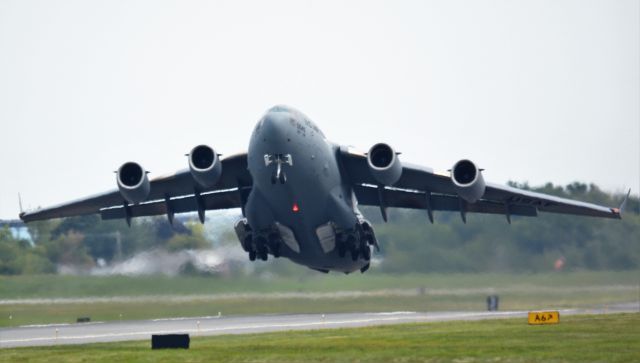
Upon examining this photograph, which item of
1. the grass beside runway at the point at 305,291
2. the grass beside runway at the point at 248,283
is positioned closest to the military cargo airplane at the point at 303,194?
the grass beside runway at the point at 248,283

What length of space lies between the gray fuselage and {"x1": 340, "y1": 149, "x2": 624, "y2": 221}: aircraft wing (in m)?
0.65

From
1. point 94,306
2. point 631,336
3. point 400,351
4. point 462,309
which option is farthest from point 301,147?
point 462,309

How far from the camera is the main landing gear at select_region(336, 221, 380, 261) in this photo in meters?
29.7

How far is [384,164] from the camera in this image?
28.2 meters

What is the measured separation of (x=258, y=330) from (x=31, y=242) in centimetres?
778

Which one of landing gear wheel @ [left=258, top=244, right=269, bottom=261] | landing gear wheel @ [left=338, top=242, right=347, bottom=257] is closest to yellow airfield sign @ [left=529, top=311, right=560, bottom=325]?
landing gear wheel @ [left=338, top=242, right=347, bottom=257]

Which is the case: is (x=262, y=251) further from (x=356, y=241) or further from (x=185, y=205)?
(x=185, y=205)

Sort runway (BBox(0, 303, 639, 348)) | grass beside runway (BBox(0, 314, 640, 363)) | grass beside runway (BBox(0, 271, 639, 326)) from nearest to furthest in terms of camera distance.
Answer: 1. grass beside runway (BBox(0, 314, 640, 363))
2. runway (BBox(0, 303, 639, 348))
3. grass beside runway (BBox(0, 271, 639, 326))

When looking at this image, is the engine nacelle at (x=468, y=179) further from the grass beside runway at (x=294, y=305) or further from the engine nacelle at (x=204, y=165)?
the grass beside runway at (x=294, y=305)

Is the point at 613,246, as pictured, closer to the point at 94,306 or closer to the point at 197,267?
the point at 197,267

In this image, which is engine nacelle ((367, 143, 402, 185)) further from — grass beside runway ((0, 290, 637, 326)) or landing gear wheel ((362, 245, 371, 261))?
grass beside runway ((0, 290, 637, 326))

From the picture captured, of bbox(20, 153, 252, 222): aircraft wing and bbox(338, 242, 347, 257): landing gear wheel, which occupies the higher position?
bbox(20, 153, 252, 222): aircraft wing

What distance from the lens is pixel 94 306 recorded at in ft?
119

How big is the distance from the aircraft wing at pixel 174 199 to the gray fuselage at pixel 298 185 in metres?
1.90
